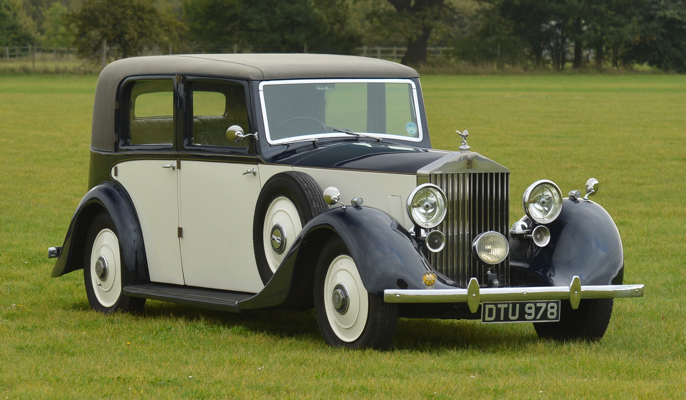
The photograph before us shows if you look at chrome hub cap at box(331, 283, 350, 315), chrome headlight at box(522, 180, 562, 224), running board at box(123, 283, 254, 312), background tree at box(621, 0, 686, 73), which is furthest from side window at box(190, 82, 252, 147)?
background tree at box(621, 0, 686, 73)

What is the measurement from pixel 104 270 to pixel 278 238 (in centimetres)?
180

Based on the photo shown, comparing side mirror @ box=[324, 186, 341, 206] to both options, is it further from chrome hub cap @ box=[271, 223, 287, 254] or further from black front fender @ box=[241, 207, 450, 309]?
chrome hub cap @ box=[271, 223, 287, 254]

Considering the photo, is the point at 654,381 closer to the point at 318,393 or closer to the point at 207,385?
the point at 318,393

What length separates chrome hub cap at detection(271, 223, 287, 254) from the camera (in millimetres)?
6246

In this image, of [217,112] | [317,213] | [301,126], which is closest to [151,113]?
[217,112]

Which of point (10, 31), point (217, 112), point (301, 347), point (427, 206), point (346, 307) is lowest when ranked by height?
point (301, 347)

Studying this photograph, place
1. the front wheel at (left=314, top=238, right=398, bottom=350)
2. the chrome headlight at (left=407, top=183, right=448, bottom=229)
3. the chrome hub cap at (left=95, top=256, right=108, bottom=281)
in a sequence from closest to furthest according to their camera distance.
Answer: the front wheel at (left=314, top=238, right=398, bottom=350) < the chrome headlight at (left=407, top=183, right=448, bottom=229) < the chrome hub cap at (left=95, top=256, right=108, bottom=281)

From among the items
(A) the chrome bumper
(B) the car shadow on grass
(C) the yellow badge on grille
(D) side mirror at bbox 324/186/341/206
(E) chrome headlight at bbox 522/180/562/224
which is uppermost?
(D) side mirror at bbox 324/186/341/206

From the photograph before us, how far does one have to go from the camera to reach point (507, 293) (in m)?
5.49

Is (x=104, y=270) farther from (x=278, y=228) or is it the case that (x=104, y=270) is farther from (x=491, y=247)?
(x=491, y=247)

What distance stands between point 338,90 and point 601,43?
54.8 meters

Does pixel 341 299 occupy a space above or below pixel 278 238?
below

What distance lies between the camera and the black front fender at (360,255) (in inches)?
213

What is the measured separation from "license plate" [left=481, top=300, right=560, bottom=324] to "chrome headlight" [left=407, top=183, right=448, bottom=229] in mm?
568
